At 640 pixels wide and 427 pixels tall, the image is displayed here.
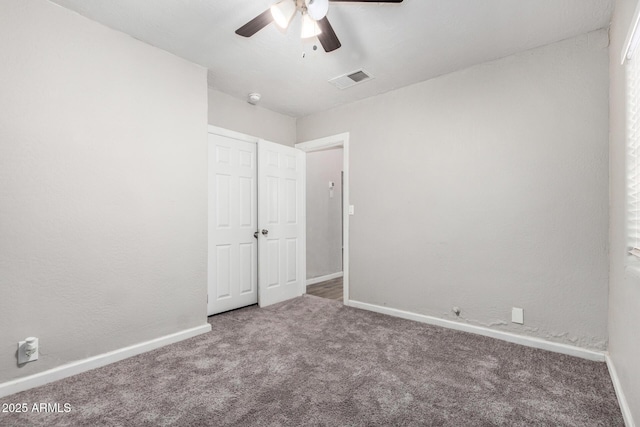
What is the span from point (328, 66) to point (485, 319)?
272 centimetres

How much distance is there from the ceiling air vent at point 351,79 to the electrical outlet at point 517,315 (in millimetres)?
2514

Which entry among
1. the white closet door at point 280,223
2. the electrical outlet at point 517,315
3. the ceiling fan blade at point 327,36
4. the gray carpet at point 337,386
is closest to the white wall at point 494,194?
the electrical outlet at point 517,315

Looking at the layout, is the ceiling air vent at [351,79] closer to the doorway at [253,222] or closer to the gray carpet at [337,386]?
the doorway at [253,222]

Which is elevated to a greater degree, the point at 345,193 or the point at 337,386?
the point at 345,193

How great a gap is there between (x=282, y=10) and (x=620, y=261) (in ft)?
8.81

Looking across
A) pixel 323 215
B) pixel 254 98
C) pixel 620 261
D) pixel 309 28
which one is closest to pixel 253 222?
pixel 254 98

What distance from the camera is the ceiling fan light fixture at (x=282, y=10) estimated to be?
1.79 metres

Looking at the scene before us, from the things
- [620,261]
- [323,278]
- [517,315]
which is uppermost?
[620,261]

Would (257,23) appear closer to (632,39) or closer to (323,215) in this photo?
(632,39)

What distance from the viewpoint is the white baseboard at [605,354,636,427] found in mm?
1589

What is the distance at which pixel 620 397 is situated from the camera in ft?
5.90

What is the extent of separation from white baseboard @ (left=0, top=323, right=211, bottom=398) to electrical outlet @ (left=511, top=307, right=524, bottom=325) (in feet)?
9.13

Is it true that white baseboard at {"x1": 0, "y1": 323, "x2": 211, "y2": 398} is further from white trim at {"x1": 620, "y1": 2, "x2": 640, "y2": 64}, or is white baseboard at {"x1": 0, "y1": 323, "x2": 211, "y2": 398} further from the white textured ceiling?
white trim at {"x1": 620, "y1": 2, "x2": 640, "y2": 64}

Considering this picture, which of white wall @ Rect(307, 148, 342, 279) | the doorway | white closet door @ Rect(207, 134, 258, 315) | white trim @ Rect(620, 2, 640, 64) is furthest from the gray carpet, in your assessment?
white wall @ Rect(307, 148, 342, 279)
